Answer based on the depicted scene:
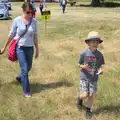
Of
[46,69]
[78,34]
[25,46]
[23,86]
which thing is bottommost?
[78,34]

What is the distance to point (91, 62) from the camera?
632 cm

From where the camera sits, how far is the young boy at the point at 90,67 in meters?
6.26

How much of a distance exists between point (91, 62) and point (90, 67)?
90mm

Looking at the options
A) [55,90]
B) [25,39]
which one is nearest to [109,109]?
[55,90]

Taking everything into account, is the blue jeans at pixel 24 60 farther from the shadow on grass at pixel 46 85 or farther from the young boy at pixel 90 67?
the young boy at pixel 90 67

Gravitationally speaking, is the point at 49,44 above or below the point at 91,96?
below

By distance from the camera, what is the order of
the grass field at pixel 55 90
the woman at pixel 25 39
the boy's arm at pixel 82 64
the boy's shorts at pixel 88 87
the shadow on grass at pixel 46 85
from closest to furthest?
the boy's arm at pixel 82 64 → the boy's shorts at pixel 88 87 → the grass field at pixel 55 90 → the woman at pixel 25 39 → the shadow on grass at pixel 46 85

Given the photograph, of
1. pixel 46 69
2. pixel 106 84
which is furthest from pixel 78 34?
pixel 106 84

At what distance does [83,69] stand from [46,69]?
463cm

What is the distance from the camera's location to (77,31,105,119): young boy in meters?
6.26

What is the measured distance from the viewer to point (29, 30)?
25.5ft

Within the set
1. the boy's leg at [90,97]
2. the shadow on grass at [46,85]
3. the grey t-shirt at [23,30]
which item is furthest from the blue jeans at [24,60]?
the boy's leg at [90,97]

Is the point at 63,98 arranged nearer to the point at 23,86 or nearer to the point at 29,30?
the point at 23,86

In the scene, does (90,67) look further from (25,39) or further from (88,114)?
(25,39)
